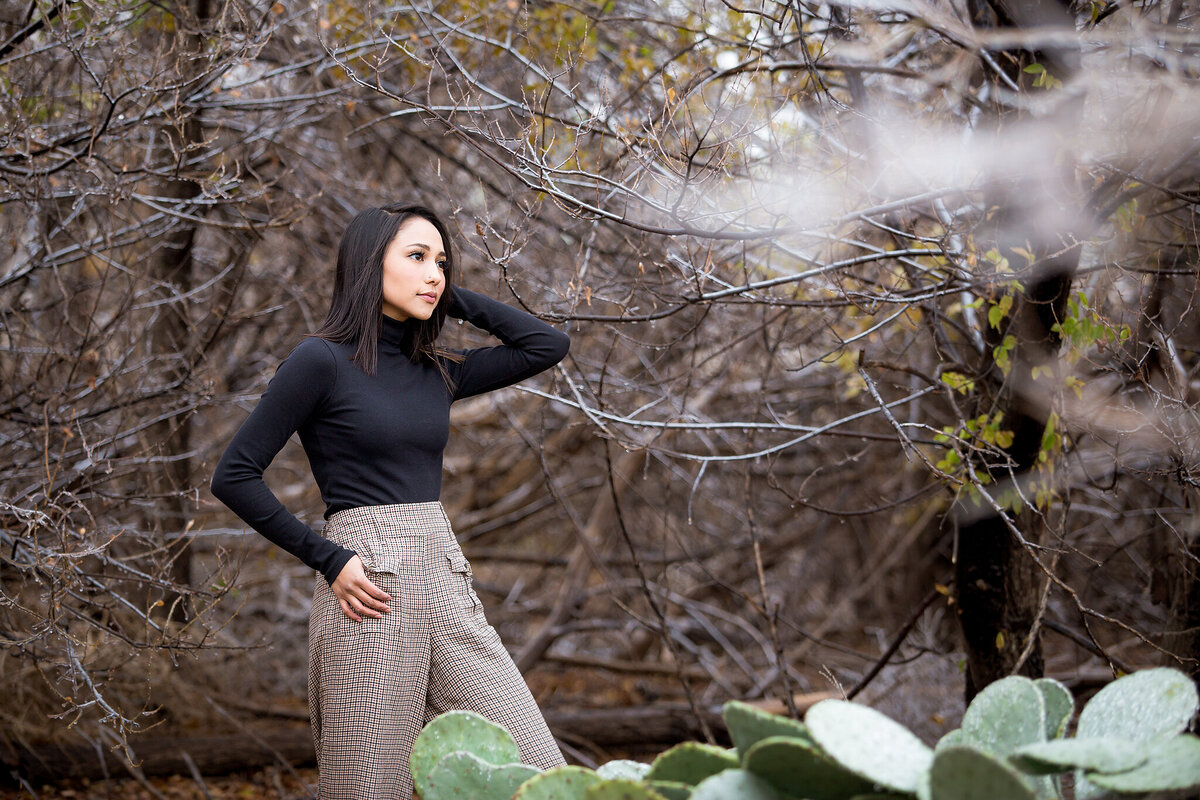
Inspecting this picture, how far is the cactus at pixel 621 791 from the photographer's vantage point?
1307 mm

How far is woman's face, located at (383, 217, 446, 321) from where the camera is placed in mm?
2295

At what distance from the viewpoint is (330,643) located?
2.11 meters

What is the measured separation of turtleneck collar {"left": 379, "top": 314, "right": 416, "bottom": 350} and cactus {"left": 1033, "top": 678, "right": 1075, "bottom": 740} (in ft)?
5.01

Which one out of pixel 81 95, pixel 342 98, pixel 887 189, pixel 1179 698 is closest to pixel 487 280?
pixel 342 98

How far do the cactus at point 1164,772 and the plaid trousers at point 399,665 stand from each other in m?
1.20

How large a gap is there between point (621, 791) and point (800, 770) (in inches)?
10.0

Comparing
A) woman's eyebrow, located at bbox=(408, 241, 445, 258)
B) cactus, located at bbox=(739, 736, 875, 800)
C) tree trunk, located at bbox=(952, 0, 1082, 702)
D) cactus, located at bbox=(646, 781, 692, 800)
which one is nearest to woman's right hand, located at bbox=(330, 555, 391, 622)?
woman's eyebrow, located at bbox=(408, 241, 445, 258)

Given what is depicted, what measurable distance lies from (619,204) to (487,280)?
139cm

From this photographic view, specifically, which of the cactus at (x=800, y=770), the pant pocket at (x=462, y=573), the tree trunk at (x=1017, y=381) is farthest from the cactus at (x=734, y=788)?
the tree trunk at (x=1017, y=381)

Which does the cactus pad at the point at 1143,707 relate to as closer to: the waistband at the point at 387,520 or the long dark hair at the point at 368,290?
the waistband at the point at 387,520

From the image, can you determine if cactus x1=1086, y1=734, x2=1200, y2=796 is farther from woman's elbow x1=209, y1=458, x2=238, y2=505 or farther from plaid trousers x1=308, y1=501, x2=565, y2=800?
woman's elbow x1=209, y1=458, x2=238, y2=505

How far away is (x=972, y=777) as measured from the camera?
3.92 ft

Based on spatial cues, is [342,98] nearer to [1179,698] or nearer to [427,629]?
[427,629]

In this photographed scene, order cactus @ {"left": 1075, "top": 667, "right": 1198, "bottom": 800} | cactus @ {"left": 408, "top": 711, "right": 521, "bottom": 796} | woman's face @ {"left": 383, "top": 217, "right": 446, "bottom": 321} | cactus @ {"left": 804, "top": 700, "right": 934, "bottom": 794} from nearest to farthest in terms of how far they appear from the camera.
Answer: cactus @ {"left": 804, "top": 700, "right": 934, "bottom": 794}, cactus @ {"left": 1075, "top": 667, "right": 1198, "bottom": 800}, cactus @ {"left": 408, "top": 711, "right": 521, "bottom": 796}, woman's face @ {"left": 383, "top": 217, "right": 446, "bottom": 321}
